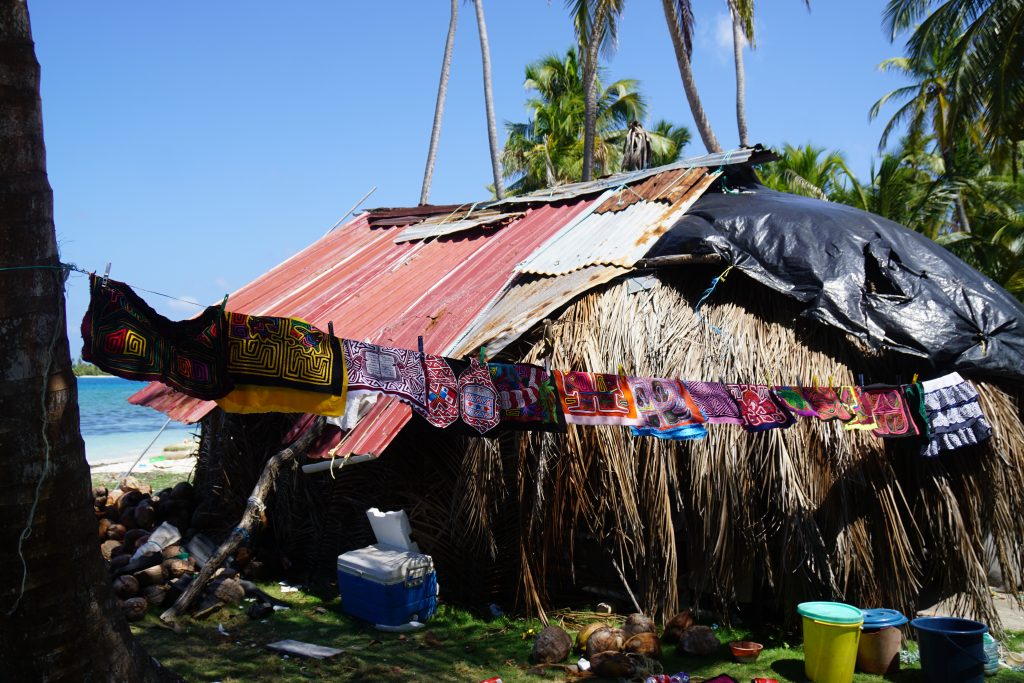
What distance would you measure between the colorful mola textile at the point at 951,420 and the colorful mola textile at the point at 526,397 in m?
3.48

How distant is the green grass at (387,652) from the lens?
6.33 m

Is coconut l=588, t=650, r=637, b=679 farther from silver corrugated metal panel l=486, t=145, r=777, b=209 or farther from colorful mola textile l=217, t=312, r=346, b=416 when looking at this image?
silver corrugated metal panel l=486, t=145, r=777, b=209

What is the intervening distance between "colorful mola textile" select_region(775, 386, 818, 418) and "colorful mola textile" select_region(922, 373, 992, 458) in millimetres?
1260

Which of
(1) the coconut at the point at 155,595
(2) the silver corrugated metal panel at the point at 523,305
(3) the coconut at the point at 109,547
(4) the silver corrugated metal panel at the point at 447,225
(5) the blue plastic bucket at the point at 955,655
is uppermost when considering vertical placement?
(4) the silver corrugated metal panel at the point at 447,225

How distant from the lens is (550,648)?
6.62m

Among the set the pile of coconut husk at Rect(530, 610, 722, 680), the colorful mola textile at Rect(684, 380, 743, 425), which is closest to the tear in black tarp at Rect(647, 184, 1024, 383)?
the colorful mola textile at Rect(684, 380, 743, 425)

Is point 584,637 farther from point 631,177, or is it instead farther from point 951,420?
point 631,177

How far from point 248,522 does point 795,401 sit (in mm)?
5227

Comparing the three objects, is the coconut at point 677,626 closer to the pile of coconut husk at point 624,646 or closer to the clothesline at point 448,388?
the pile of coconut husk at point 624,646

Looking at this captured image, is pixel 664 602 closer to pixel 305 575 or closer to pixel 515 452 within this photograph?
pixel 515 452

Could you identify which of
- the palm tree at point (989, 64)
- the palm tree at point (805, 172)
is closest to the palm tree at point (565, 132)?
the palm tree at point (805, 172)

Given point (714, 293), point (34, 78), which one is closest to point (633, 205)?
point (714, 293)

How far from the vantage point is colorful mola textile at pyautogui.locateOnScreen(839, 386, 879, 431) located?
6.98 m

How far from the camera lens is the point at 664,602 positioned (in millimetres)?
7473
